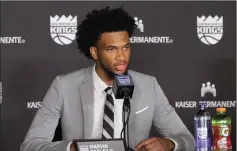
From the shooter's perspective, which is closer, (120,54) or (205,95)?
(120,54)

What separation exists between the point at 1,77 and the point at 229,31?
1.49 meters

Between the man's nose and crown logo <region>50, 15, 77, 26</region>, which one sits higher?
crown logo <region>50, 15, 77, 26</region>

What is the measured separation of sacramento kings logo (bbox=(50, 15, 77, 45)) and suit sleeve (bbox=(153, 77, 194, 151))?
837 millimetres

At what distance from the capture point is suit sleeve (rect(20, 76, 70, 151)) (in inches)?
93.1

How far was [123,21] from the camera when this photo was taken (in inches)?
103

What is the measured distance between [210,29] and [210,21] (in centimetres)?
5

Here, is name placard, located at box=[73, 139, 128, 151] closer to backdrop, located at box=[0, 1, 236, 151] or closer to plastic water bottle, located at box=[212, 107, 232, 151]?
plastic water bottle, located at box=[212, 107, 232, 151]

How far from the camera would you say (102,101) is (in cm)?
261

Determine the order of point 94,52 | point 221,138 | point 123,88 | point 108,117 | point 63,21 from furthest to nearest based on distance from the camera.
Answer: point 63,21 → point 94,52 → point 108,117 → point 221,138 → point 123,88

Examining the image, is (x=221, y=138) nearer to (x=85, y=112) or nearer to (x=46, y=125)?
(x=85, y=112)

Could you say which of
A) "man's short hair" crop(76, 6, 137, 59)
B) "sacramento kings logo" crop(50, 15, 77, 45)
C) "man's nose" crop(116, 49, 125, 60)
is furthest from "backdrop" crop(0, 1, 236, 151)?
"man's nose" crop(116, 49, 125, 60)

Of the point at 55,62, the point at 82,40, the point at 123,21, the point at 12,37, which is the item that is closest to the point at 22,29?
the point at 12,37

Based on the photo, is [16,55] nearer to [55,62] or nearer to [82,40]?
[55,62]

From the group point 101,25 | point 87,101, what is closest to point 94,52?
point 101,25
